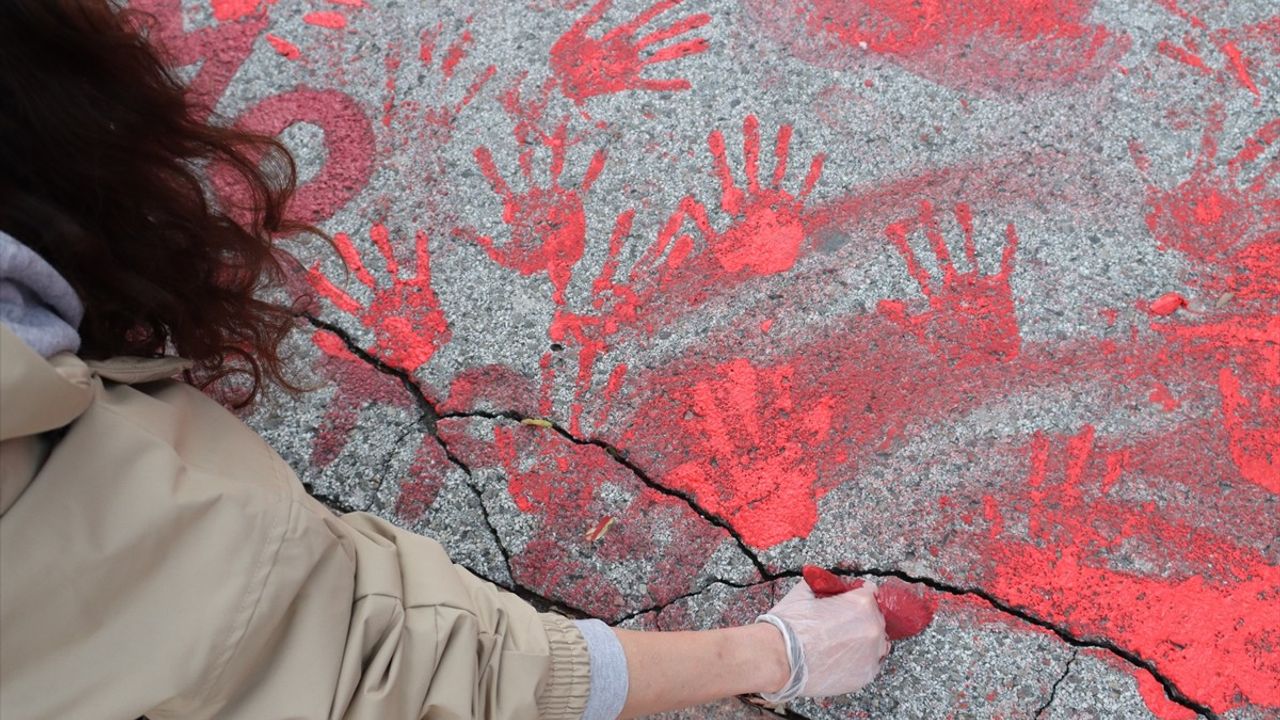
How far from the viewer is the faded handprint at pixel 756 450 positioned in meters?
1.63

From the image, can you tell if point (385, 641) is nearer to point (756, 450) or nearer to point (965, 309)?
point (756, 450)

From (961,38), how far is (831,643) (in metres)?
1.22

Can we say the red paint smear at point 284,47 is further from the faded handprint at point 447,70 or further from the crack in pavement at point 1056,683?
the crack in pavement at point 1056,683

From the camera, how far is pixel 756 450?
1666 mm

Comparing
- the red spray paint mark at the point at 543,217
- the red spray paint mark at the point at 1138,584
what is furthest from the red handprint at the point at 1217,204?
the red spray paint mark at the point at 543,217

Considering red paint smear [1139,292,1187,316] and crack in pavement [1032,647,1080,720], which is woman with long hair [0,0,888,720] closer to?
crack in pavement [1032,647,1080,720]

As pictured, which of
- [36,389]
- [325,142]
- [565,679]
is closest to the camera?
[36,389]

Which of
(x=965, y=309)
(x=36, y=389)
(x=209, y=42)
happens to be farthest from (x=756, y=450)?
(x=209, y=42)

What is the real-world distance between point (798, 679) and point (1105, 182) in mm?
1070

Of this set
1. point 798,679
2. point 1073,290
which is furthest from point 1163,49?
point 798,679

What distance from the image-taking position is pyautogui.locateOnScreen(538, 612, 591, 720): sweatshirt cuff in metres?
1.24

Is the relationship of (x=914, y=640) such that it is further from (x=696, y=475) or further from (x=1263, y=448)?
(x=1263, y=448)

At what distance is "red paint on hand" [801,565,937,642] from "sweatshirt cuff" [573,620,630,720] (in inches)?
15.1

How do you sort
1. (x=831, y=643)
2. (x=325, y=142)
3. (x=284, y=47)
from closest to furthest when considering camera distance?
(x=831, y=643)
(x=325, y=142)
(x=284, y=47)
